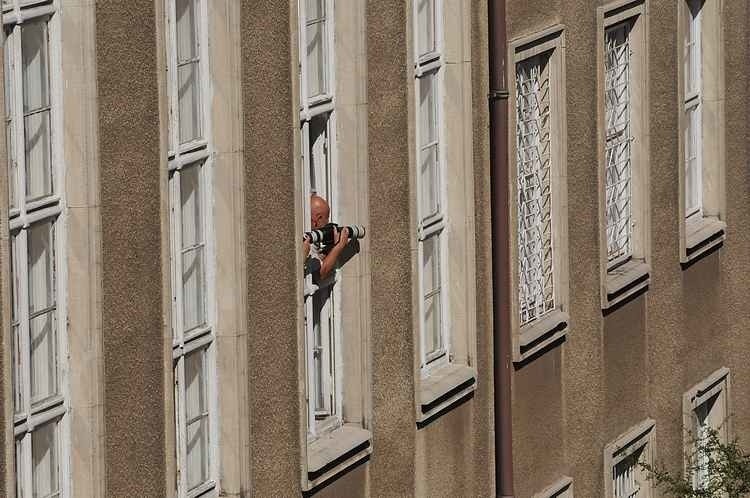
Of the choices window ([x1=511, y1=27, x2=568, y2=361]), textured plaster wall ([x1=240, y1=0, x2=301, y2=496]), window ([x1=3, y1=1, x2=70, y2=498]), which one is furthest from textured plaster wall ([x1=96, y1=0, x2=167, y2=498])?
window ([x1=511, y1=27, x2=568, y2=361])

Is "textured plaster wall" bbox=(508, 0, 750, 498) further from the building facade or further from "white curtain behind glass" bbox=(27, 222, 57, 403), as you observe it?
"white curtain behind glass" bbox=(27, 222, 57, 403)

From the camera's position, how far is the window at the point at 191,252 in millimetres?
15672

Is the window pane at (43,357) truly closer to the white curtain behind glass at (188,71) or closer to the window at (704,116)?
the white curtain behind glass at (188,71)

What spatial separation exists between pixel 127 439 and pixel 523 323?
7.33 m

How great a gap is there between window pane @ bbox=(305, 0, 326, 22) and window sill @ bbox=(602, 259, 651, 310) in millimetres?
6314

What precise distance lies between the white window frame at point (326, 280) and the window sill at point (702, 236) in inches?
312

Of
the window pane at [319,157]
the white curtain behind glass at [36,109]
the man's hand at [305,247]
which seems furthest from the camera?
the window pane at [319,157]

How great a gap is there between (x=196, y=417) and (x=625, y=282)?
8249 mm

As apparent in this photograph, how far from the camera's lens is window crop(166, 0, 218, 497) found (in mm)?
15672

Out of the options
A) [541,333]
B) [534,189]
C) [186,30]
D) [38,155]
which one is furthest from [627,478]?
[38,155]

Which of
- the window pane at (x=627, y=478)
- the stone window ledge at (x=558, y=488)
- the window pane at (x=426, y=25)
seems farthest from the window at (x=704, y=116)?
the window pane at (x=426, y=25)

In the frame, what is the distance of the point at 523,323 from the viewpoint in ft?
71.6

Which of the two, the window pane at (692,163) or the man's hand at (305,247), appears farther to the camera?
the window pane at (692,163)

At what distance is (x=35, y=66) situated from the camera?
46.3ft
